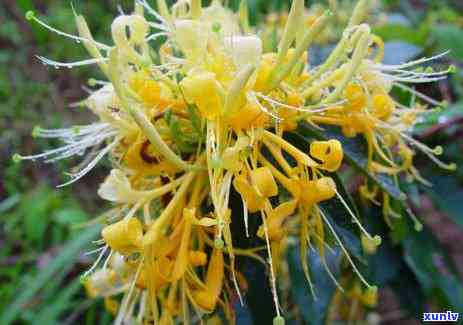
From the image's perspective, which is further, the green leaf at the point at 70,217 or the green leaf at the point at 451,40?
the green leaf at the point at 70,217

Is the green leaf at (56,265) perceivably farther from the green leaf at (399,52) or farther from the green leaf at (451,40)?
the green leaf at (451,40)

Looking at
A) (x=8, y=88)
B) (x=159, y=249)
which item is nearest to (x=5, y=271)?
(x=8, y=88)

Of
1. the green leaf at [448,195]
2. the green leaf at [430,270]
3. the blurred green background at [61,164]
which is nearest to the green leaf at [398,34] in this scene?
the blurred green background at [61,164]

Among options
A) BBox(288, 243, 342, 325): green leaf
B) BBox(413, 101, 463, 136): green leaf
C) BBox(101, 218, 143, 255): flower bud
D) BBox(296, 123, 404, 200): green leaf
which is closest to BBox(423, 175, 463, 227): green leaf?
BBox(413, 101, 463, 136): green leaf

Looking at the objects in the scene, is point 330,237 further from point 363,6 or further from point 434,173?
point 434,173

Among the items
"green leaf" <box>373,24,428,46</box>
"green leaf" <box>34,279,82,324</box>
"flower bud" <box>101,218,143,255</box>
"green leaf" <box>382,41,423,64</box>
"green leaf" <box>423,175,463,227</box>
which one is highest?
"green leaf" <box>373,24,428,46</box>

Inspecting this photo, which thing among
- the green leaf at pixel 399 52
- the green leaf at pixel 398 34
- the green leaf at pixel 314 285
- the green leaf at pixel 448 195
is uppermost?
the green leaf at pixel 398 34

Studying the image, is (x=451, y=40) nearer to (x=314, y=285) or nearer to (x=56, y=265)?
(x=314, y=285)

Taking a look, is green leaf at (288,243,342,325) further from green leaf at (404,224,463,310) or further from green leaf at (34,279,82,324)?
green leaf at (34,279,82,324)
